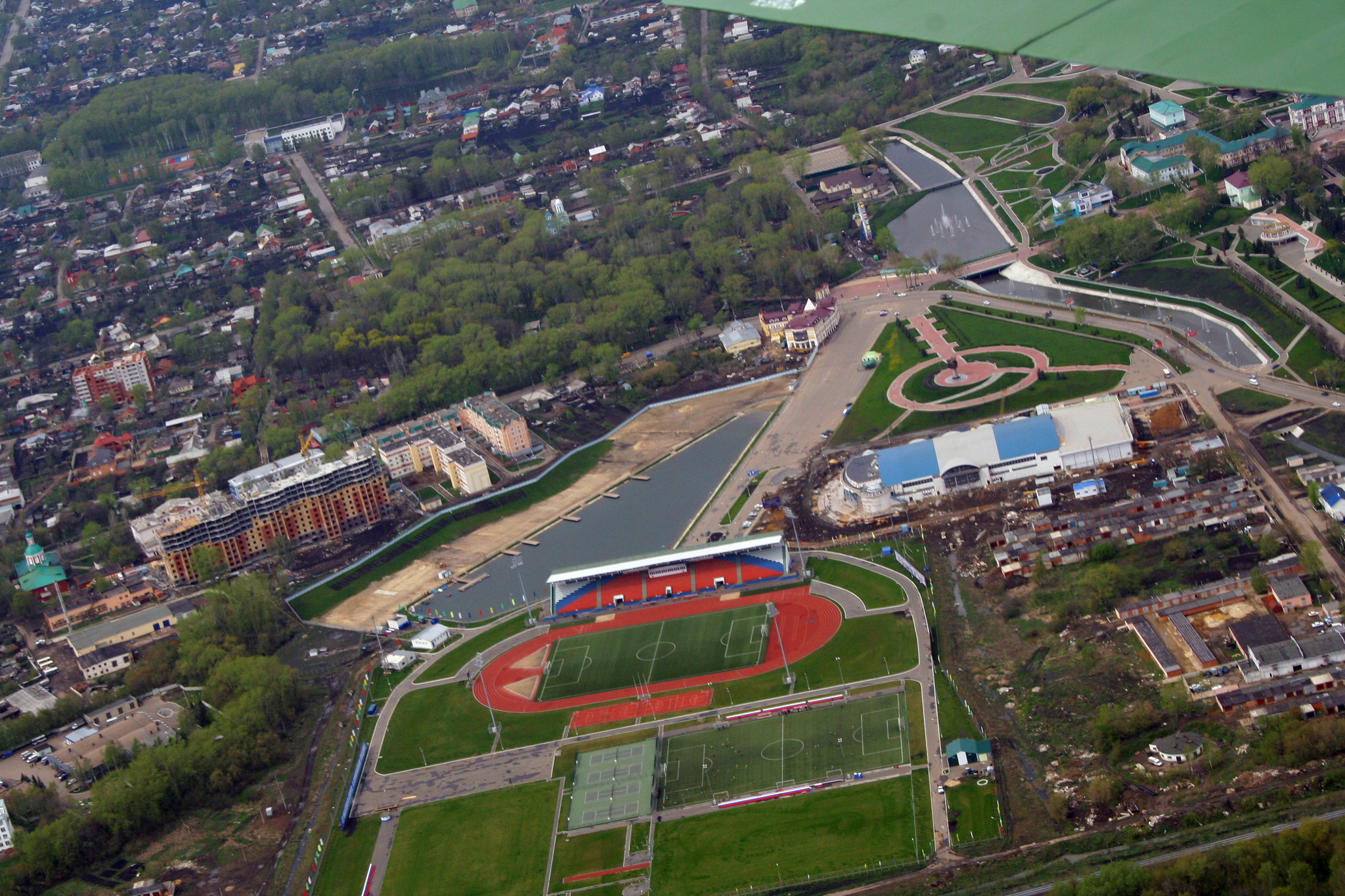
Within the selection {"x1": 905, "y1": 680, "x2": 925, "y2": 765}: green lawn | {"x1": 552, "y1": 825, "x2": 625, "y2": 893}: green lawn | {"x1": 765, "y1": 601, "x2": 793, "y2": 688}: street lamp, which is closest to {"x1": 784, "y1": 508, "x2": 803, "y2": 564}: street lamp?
{"x1": 765, "y1": 601, "x2": 793, "y2": 688}: street lamp

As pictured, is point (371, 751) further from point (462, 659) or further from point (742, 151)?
point (742, 151)

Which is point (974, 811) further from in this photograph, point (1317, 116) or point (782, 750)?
point (1317, 116)

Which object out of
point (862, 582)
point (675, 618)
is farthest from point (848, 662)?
point (675, 618)

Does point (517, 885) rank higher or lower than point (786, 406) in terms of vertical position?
lower

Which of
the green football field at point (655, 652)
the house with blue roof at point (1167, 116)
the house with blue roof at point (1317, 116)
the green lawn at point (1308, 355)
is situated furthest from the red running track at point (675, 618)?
the house with blue roof at point (1167, 116)

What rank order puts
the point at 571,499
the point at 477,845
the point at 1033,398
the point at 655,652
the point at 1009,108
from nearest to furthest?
the point at 477,845
the point at 655,652
the point at 1033,398
the point at 571,499
the point at 1009,108

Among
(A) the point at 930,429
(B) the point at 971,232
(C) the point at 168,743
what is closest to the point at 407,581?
(C) the point at 168,743

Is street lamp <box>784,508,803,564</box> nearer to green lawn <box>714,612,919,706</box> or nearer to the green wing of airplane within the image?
green lawn <box>714,612,919,706</box>

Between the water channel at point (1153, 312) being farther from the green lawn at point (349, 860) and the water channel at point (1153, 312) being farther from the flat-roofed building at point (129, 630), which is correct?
the flat-roofed building at point (129, 630)
